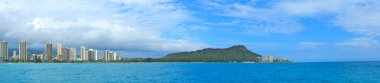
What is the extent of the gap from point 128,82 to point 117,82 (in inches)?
52.5

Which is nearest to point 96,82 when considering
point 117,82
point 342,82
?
point 117,82

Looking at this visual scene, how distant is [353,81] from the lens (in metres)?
63.7

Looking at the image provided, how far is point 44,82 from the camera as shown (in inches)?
2422

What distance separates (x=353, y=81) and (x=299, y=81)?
659 cm

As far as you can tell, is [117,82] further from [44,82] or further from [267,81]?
[267,81]

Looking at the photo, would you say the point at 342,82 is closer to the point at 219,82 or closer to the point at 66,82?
the point at 219,82

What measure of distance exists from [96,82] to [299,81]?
25.5 metres

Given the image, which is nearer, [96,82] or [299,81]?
[96,82]

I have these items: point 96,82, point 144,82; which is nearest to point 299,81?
point 144,82

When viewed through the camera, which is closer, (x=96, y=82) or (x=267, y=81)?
(x=96, y=82)

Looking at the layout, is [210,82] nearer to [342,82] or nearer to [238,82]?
[238,82]

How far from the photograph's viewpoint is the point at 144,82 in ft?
205

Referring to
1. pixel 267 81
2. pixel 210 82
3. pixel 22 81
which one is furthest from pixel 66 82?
pixel 267 81

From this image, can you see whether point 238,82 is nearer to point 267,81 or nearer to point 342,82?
point 267,81
